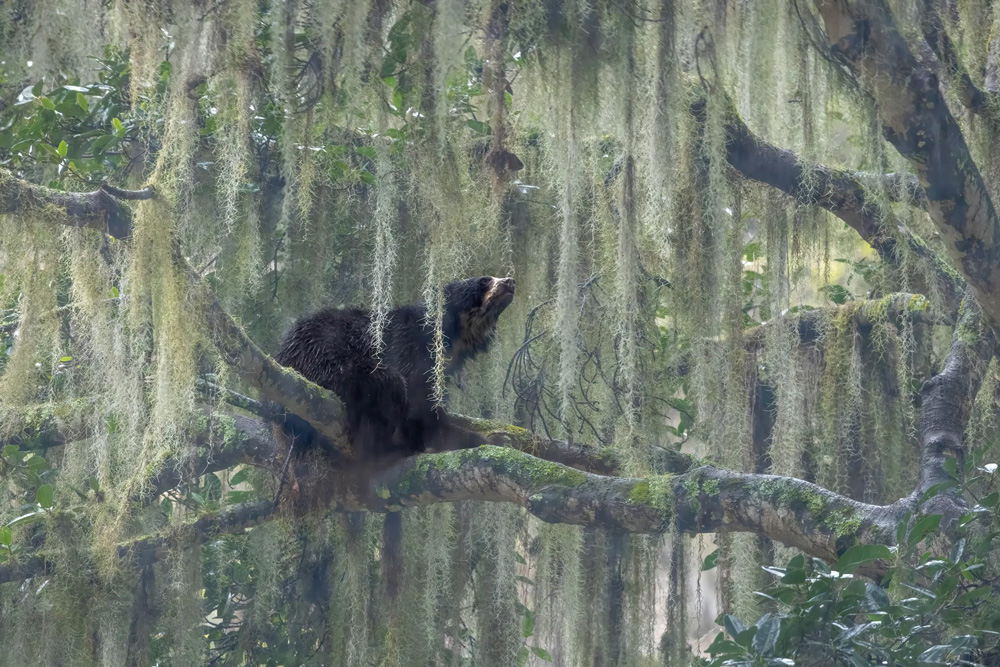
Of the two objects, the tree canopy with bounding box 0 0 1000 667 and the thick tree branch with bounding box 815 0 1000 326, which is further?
the thick tree branch with bounding box 815 0 1000 326

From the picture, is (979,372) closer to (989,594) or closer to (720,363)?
(720,363)

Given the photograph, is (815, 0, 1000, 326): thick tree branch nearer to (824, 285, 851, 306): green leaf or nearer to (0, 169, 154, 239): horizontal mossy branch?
(824, 285, 851, 306): green leaf

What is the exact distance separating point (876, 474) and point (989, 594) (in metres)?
1.70

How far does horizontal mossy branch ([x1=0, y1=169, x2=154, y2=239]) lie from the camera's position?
2.96 metres

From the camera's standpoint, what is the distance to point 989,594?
9.07 ft

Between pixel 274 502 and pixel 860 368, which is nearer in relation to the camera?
pixel 274 502

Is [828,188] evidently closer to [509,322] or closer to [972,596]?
[509,322]

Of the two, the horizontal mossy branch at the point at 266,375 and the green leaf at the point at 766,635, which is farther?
the horizontal mossy branch at the point at 266,375

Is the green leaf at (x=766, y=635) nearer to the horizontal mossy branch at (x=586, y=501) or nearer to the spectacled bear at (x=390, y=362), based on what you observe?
the horizontal mossy branch at (x=586, y=501)


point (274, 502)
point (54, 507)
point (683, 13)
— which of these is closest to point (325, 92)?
point (683, 13)

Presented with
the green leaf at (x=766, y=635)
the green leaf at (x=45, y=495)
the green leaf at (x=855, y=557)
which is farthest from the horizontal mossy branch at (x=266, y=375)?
the green leaf at (x=855, y=557)

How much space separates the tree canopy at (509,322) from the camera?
312 cm

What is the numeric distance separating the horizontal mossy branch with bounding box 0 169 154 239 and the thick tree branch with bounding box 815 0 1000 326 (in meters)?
2.20

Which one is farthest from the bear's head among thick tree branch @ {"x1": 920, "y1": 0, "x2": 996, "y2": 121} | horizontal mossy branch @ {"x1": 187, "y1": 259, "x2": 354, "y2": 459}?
thick tree branch @ {"x1": 920, "y1": 0, "x2": 996, "y2": 121}
